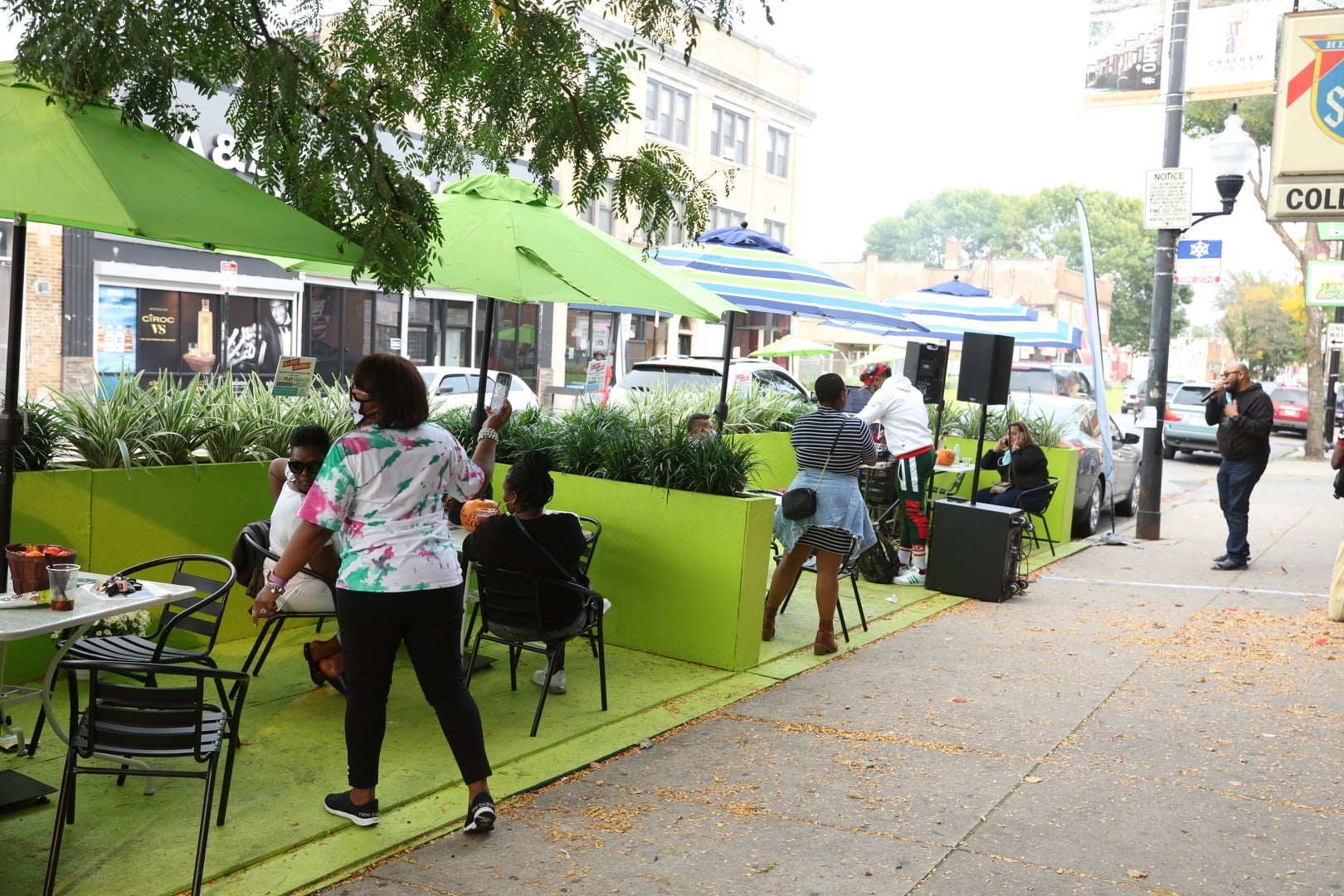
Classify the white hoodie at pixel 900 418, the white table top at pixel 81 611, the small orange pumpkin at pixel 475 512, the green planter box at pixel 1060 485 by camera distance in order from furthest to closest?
1. the green planter box at pixel 1060 485
2. the white hoodie at pixel 900 418
3. the small orange pumpkin at pixel 475 512
4. the white table top at pixel 81 611

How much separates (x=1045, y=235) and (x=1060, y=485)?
104 m

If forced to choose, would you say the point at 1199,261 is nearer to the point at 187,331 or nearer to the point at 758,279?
the point at 758,279

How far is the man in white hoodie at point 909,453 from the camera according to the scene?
33.2 ft

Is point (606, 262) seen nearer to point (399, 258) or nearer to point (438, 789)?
point (399, 258)

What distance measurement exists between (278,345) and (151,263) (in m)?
3.92

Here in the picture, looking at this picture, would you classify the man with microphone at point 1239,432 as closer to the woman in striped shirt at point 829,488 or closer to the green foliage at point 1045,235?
the woman in striped shirt at point 829,488

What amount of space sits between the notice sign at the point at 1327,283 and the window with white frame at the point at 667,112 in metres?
20.9

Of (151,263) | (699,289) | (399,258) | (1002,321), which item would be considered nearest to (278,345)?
(151,263)

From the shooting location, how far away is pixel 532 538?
18.4 feet

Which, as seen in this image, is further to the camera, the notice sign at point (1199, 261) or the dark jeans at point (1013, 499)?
the notice sign at point (1199, 261)

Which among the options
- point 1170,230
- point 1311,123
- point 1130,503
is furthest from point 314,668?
point 1130,503

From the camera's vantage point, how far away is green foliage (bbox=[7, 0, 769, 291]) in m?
5.04

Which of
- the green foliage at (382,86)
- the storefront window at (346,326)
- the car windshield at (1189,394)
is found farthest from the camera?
the car windshield at (1189,394)

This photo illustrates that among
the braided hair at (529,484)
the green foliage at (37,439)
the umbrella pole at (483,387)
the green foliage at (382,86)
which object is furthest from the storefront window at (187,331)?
the braided hair at (529,484)
